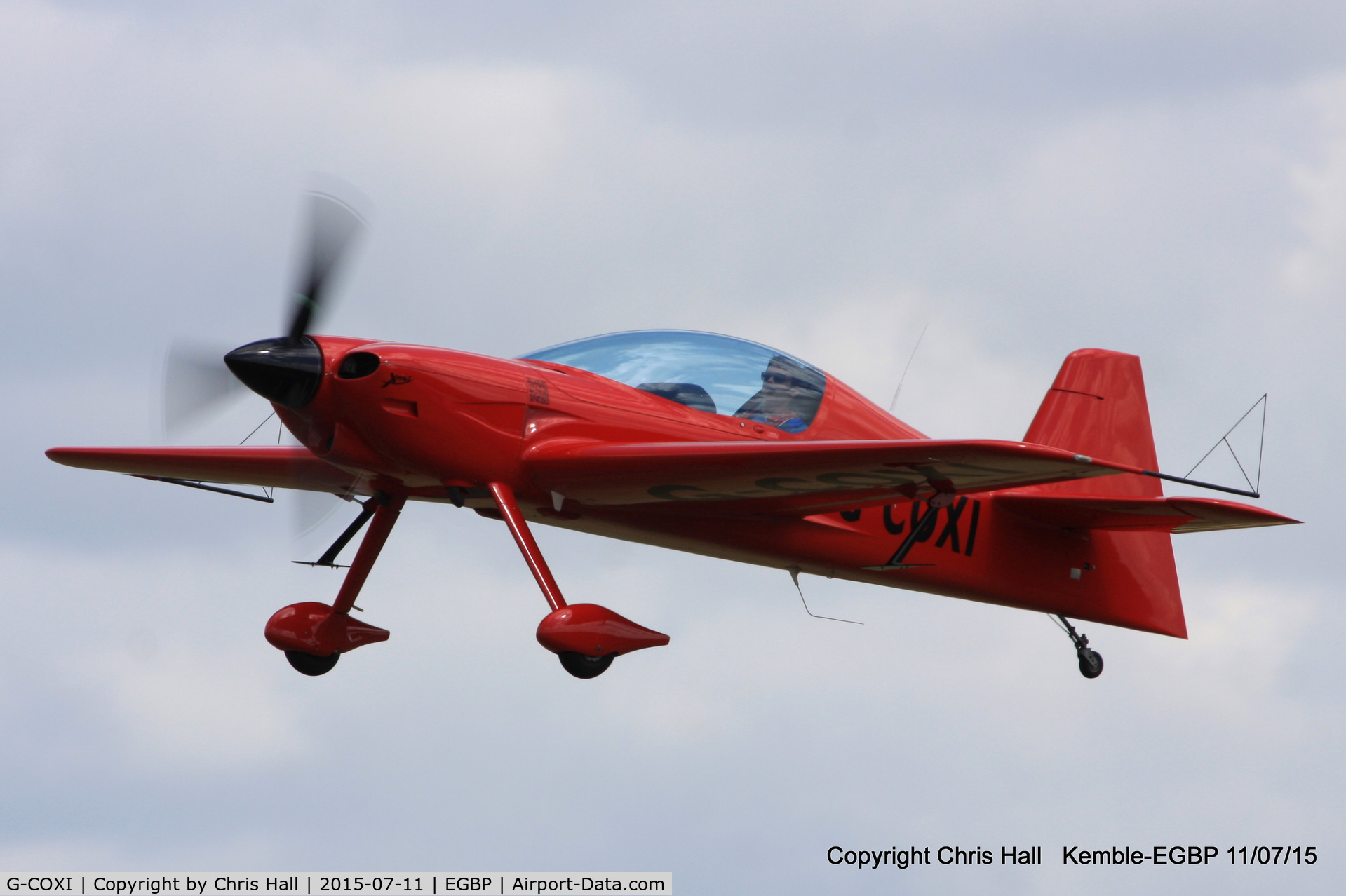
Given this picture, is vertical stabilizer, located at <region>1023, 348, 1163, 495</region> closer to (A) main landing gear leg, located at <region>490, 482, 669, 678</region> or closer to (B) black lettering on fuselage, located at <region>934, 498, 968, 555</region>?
(B) black lettering on fuselage, located at <region>934, 498, 968, 555</region>

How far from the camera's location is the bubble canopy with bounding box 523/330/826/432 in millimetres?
11086

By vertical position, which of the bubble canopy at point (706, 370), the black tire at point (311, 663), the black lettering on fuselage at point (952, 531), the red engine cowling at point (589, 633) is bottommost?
the black tire at point (311, 663)

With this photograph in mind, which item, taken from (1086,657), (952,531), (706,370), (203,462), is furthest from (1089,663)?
(203,462)

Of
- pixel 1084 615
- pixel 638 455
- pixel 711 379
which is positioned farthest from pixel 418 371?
pixel 1084 615

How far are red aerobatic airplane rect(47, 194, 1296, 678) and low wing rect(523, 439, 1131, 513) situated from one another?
0.02 meters

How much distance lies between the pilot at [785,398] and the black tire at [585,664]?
2289 millimetres

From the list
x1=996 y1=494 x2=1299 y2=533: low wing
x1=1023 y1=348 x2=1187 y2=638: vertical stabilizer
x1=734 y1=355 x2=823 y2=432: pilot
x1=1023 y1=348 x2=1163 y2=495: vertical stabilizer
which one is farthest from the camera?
x1=1023 y1=348 x2=1163 y2=495: vertical stabilizer

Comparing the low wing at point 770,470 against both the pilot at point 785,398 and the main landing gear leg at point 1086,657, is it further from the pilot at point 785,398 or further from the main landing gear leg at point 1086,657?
the main landing gear leg at point 1086,657

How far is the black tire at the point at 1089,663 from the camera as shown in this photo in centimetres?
1345

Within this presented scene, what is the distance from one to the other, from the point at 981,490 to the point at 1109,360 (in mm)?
4657

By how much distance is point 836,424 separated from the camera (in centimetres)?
1157

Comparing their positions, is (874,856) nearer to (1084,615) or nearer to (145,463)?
(1084,615)

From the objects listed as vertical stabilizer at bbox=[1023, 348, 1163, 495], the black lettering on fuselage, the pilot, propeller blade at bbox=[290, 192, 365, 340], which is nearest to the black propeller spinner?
propeller blade at bbox=[290, 192, 365, 340]

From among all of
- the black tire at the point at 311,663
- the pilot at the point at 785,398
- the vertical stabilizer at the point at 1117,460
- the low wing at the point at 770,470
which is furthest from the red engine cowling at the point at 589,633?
the vertical stabilizer at the point at 1117,460
